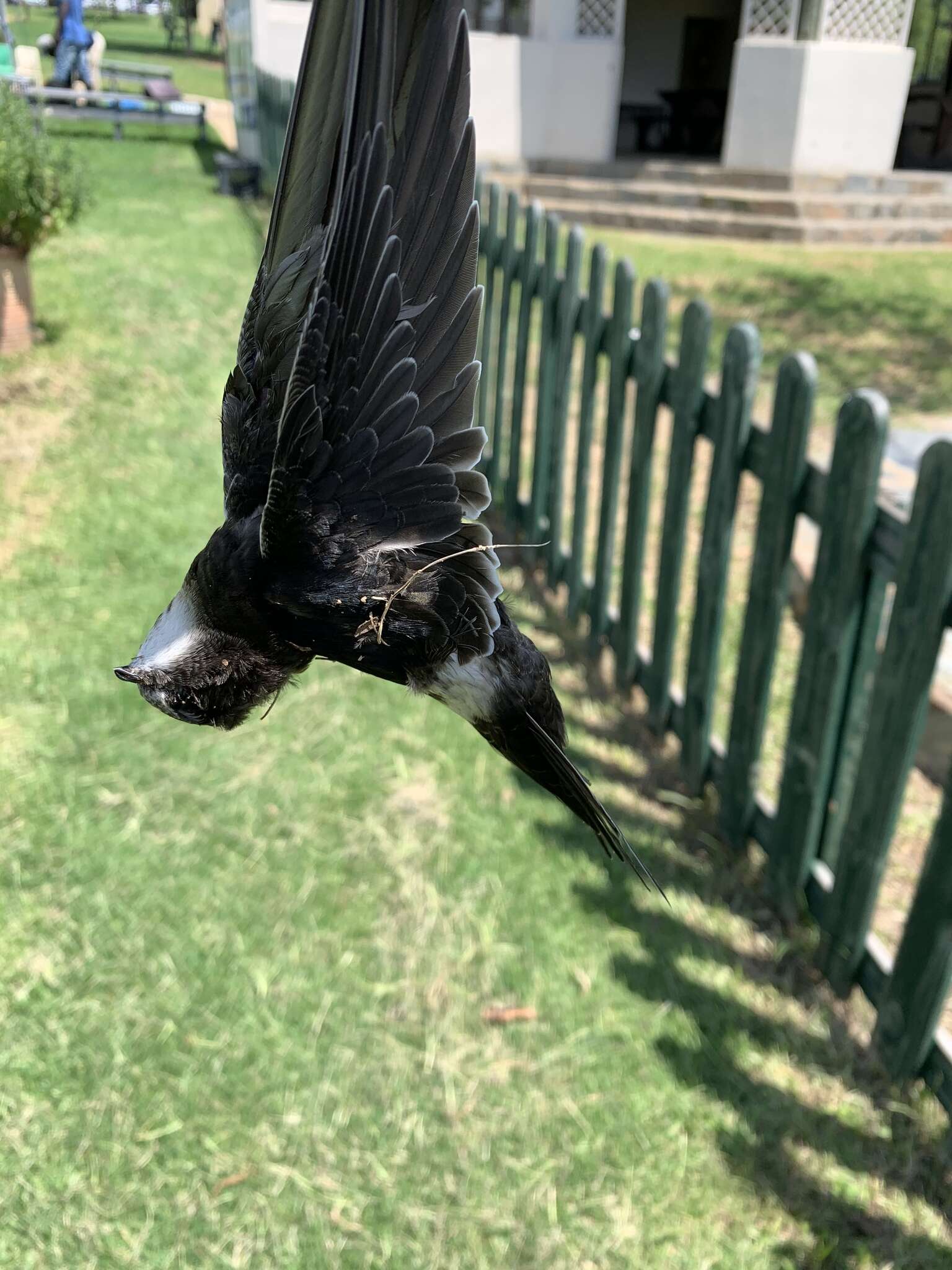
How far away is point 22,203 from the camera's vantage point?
6.53 m

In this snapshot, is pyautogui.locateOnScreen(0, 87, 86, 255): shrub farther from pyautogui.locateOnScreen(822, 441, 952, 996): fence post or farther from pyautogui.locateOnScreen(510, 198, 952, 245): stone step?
pyautogui.locateOnScreen(510, 198, 952, 245): stone step

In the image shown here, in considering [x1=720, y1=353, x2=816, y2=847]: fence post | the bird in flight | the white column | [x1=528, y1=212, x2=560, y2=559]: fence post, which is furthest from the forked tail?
the white column

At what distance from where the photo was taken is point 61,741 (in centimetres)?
404

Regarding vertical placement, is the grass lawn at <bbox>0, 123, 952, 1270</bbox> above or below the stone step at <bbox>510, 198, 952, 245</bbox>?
below

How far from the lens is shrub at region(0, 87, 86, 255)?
21.1ft

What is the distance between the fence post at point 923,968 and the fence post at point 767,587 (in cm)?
83

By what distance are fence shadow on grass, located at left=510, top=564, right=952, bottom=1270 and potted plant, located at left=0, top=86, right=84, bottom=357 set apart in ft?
17.0

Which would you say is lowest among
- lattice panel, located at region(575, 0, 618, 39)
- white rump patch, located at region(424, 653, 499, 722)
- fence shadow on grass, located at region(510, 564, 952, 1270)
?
fence shadow on grass, located at region(510, 564, 952, 1270)

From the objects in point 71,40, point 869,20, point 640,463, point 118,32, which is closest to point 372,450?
point 118,32

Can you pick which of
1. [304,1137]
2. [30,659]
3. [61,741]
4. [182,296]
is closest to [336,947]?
[304,1137]

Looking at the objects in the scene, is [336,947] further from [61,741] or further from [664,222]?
[664,222]

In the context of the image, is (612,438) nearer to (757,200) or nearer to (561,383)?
(561,383)

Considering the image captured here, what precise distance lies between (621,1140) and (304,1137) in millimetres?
813

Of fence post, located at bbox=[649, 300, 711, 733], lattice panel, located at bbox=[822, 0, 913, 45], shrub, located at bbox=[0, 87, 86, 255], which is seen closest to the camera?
fence post, located at bbox=[649, 300, 711, 733]
